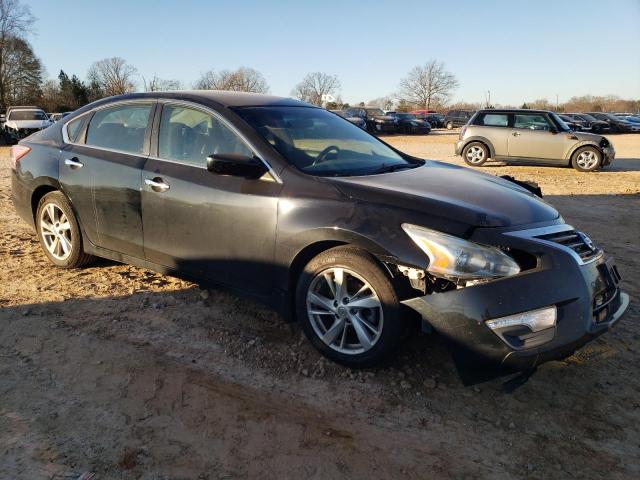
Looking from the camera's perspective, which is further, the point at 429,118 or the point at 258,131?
the point at 429,118

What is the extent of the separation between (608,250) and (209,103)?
4783 mm

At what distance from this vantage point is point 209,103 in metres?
3.78

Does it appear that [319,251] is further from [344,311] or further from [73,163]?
[73,163]

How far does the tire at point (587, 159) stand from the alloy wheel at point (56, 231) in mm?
12928

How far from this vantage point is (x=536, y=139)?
535 inches

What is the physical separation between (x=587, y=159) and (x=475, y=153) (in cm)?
287

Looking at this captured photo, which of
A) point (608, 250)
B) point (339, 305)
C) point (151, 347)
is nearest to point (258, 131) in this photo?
point (339, 305)

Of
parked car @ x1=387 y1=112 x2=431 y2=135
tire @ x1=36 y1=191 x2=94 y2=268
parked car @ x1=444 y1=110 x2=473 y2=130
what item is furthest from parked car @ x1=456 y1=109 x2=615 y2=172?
parked car @ x1=444 y1=110 x2=473 y2=130

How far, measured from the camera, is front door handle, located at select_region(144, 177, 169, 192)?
3.74 meters

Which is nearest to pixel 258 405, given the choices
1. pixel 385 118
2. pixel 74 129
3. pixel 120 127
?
pixel 120 127

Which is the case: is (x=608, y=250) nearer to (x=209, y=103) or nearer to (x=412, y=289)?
(x=412, y=289)

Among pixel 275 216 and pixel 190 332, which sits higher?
pixel 275 216

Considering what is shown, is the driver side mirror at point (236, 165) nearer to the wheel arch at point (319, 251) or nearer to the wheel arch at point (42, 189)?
the wheel arch at point (319, 251)

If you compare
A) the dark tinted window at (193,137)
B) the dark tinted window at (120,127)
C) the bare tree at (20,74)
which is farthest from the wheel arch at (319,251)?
the bare tree at (20,74)
